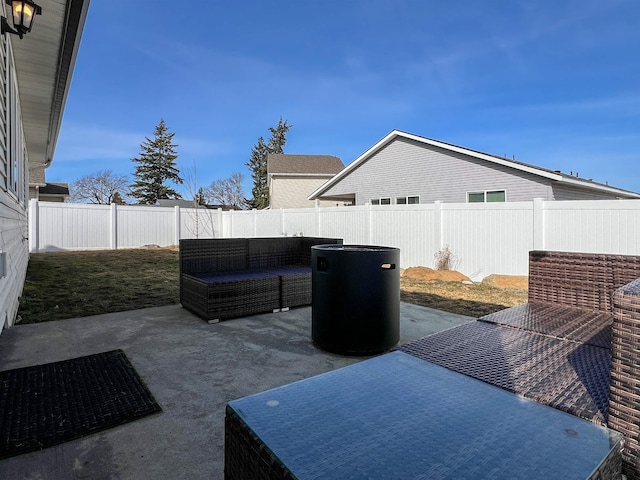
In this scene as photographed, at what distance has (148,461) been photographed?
1679 millimetres

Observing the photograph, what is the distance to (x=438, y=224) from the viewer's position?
876 cm

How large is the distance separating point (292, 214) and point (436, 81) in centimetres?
731

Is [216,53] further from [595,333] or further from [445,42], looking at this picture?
[595,333]

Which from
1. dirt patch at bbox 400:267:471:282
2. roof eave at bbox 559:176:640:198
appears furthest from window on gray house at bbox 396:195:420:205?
dirt patch at bbox 400:267:471:282

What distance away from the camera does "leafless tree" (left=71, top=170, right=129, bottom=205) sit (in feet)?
110

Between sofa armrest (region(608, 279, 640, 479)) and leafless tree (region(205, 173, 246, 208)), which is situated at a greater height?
leafless tree (region(205, 173, 246, 208))

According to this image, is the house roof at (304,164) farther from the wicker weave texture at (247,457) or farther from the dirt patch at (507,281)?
the wicker weave texture at (247,457)

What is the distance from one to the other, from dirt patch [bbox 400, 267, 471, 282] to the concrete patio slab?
133 inches

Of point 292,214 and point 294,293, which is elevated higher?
point 292,214

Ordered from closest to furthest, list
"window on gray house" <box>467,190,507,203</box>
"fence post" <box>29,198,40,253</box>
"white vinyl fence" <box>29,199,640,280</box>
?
"white vinyl fence" <box>29,199,640,280</box> < "window on gray house" <box>467,190,507,203</box> < "fence post" <box>29,198,40,253</box>

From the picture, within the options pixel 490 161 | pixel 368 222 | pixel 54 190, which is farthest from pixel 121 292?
pixel 54 190

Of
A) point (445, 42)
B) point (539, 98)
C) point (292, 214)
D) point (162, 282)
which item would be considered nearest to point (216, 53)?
point (292, 214)

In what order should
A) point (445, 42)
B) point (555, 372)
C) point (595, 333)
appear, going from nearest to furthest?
point (555, 372) < point (595, 333) < point (445, 42)

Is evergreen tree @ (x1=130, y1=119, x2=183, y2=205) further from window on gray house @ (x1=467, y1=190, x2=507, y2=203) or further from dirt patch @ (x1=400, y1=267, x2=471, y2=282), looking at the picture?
dirt patch @ (x1=400, y1=267, x2=471, y2=282)
